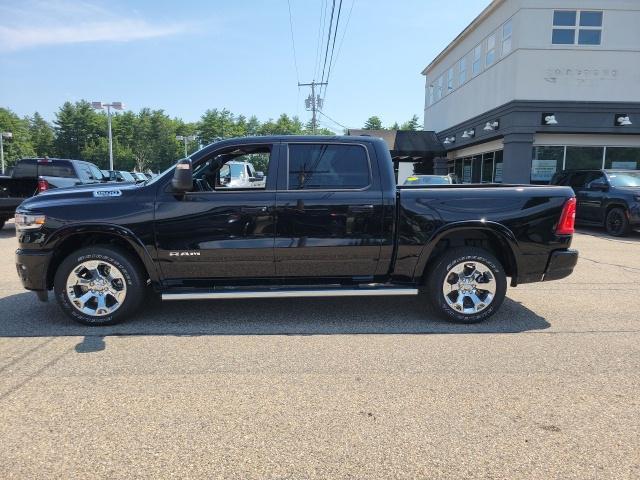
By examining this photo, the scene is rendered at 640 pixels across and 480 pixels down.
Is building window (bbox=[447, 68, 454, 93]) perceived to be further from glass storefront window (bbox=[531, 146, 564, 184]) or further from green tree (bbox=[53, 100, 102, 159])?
green tree (bbox=[53, 100, 102, 159])

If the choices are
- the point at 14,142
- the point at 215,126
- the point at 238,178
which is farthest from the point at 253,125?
the point at 238,178

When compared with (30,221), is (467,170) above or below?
above

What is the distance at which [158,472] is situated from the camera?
Result: 2646 mm

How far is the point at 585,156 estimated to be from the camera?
66.9 ft

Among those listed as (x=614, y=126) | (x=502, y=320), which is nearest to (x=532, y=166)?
(x=614, y=126)

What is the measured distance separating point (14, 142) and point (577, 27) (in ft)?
271

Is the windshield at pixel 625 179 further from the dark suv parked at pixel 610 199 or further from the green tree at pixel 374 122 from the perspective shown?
the green tree at pixel 374 122

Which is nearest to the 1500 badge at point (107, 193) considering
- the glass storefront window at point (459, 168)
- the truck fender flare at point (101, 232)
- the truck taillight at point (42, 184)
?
the truck fender flare at point (101, 232)

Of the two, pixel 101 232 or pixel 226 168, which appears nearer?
pixel 101 232

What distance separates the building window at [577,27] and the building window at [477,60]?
502 cm

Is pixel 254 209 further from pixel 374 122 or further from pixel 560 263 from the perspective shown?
pixel 374 122

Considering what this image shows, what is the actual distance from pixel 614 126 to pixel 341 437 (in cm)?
2082

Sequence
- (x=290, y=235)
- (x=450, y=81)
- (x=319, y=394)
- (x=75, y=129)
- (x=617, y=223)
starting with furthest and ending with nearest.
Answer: (x=75, y=129) < (x=450, y=81) < (x=617, y=223) < (x=290, y=235) < (x=319, y=394)

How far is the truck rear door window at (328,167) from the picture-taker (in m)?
5.18
